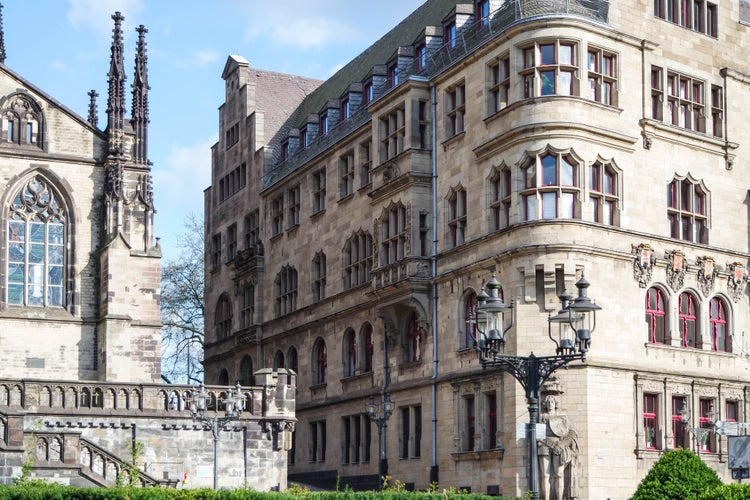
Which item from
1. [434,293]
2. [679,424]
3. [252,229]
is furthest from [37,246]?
[679,424]

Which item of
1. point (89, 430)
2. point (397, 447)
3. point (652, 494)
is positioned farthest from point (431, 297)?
point (652, 494)

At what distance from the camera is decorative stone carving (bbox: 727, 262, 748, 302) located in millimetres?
46938

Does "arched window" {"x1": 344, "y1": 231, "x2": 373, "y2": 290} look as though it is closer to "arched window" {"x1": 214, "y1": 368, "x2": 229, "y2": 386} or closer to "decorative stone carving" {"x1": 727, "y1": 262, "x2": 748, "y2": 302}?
"decorative stone carving" {"x1": 727, "y1": 262, "x2": 748, "y2": 302}

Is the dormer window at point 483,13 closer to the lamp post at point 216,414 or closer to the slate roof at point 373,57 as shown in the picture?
the slate roof at point 373,57

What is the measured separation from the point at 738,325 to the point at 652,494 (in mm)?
16067

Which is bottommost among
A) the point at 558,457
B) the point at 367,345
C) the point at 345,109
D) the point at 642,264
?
the point at 558,457

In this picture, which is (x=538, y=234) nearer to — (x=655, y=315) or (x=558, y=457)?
Answer: (x=655, y=315)

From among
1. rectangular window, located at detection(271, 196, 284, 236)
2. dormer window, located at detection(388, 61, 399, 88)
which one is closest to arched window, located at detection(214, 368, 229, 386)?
Result: rectangular window, located at detection(271, 196, 284, 236)

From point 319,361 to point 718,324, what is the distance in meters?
17.2

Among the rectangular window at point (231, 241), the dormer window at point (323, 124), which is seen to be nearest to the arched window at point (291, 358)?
the rectangular window at point (231, 241)

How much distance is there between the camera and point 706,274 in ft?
151

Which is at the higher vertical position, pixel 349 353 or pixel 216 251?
pixel 216 251

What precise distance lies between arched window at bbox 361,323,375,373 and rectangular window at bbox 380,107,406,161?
Answer: 6.43 meters

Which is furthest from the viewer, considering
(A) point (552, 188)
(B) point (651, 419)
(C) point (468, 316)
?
(C) point (468, 316)
